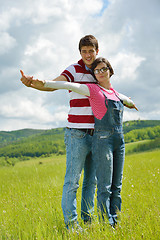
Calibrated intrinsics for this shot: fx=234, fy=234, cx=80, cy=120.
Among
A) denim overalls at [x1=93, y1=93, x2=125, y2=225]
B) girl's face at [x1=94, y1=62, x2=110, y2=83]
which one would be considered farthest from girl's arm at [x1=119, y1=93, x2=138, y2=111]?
girl's face at [x1=94, y1=62, x2=110, y2=83]

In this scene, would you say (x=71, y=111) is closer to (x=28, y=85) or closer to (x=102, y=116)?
(x=102, y=116)

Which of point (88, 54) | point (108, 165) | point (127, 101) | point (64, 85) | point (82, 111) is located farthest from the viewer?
point (127, 101)

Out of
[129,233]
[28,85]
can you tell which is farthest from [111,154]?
[28,85]

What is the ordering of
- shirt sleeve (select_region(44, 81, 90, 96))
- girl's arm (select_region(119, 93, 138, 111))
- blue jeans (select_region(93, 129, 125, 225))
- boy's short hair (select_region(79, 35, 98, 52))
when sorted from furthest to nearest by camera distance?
girl's arm (select_region(119, 93, 138, 111)) < boy's short hair (select_region(79, 35, 98, 52)) < blue jeans (select_region(93, 129, 125, 225)) < shirt sleeve (select_region(44, 81, 90, 96))

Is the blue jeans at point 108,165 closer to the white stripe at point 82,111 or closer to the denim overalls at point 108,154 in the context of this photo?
the denim overalls at point 108,154

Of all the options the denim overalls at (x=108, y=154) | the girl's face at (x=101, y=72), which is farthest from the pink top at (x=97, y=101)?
the girl's face at (x=101, y=72)

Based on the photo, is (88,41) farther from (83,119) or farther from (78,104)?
(83,119)

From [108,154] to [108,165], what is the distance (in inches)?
5.5

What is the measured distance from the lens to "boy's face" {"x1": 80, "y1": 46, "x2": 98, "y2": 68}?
10.2ft

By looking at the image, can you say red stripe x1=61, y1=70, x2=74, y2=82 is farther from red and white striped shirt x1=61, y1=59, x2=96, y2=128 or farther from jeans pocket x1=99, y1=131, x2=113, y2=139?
jeans pocket x1=99, y1=131, x2=113, y2=139

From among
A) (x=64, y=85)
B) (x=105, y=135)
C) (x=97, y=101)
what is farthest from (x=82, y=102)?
(x=105, y=135)

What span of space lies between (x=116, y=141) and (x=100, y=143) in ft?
0.77

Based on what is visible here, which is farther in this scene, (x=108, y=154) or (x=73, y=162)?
(x=73, y=162)

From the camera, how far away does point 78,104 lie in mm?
2986
